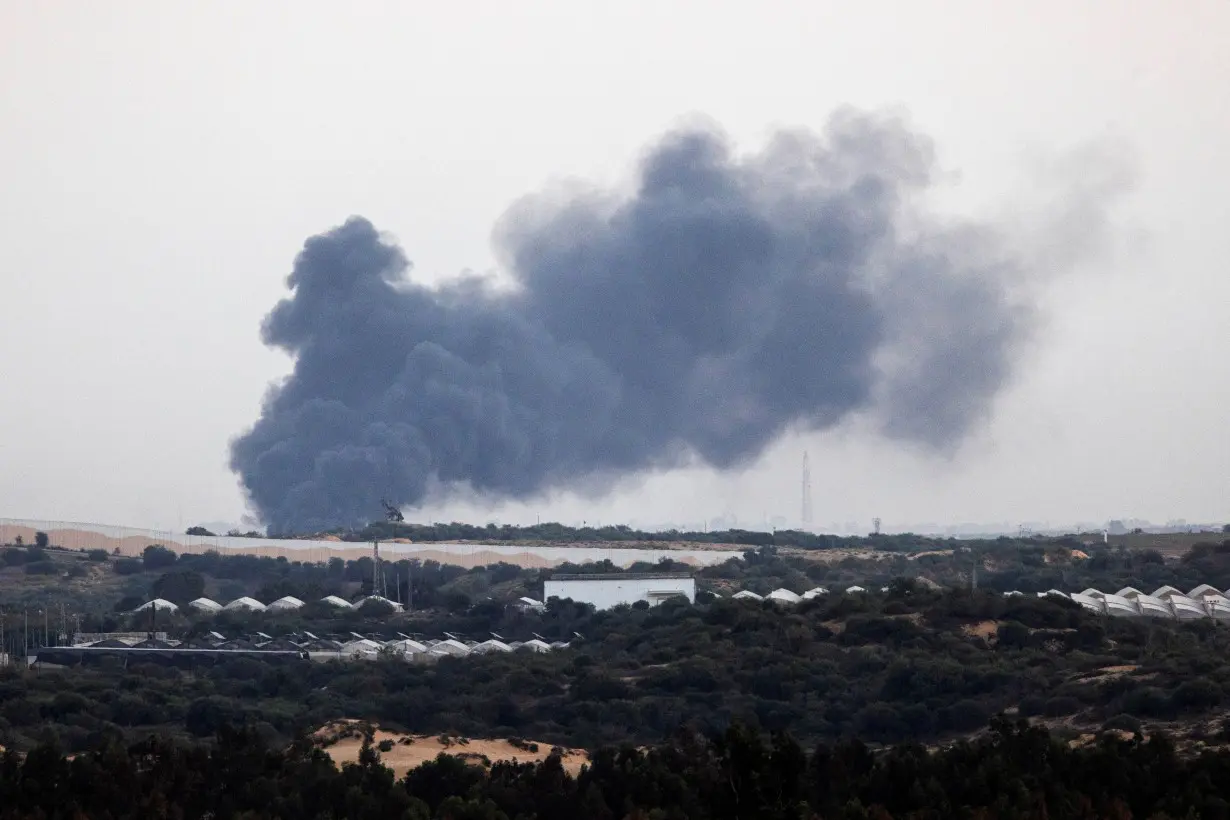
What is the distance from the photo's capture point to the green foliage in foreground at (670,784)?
1018 inches

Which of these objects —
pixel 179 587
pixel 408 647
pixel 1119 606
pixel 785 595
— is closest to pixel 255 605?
pixel 179 587

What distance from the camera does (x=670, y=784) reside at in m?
28.2

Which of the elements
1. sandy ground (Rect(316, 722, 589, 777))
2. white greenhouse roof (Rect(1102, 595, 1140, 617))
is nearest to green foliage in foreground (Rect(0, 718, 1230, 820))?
sandy ground (Rect(316, 722, 589, 777))

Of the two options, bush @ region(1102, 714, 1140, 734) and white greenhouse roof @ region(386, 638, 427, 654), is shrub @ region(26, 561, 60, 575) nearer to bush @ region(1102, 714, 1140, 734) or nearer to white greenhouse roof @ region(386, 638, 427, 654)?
white greenhouse roof @ region(386, 638, 427, 654)

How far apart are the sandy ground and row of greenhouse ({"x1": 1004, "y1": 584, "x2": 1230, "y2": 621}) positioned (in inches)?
785

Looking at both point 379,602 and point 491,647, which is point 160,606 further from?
point 491,647

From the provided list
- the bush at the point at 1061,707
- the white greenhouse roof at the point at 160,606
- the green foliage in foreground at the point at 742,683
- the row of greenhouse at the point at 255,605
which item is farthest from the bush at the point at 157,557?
the bush at the point at 1061,707

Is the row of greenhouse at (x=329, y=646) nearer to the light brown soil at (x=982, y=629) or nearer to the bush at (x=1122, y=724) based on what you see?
the light brown soil at (x=982, y=629)

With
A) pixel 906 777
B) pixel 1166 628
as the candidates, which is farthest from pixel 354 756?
pixel 1166 628

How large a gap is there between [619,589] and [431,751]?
24954 millimetres

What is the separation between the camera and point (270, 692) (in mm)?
42719

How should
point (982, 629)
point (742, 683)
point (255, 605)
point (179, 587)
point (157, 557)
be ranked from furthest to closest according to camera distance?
point (157, 557)
point (179, 587)
point (255, 605)
point (982, 629)
point (742, 683)

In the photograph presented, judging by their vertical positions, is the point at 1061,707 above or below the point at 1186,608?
below

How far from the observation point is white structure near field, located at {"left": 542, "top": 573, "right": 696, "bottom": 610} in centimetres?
5872
